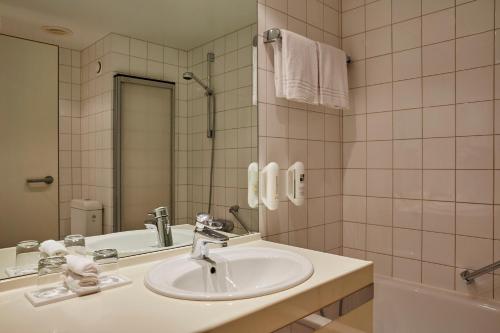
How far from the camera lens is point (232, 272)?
4.22ft

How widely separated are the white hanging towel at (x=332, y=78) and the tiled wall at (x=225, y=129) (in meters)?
0.38

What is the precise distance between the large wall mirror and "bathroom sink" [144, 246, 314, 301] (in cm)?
19

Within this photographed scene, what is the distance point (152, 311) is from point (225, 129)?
0.91 metres

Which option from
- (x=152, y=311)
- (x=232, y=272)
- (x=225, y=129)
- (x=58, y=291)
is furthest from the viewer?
(x=225, y=129)

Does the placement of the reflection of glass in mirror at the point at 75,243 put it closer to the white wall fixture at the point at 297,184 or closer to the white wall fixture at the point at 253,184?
the white wall fixture at the point at 253,184

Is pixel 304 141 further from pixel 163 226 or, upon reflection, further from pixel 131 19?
pixel 131 19

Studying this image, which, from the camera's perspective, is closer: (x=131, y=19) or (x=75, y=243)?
(x=75, y=243)

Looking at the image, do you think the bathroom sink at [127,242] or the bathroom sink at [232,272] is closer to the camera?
the bathroom sink at [232,272]

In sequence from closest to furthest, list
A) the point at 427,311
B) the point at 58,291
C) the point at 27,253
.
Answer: the point at 58,291 → the point at 27,253 → the point at 427,311

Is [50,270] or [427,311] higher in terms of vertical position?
[50,270]

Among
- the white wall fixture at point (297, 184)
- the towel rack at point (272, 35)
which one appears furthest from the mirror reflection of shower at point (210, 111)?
the white wall fixture at point (297, 184)

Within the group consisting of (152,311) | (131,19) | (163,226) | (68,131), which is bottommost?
(152,311)

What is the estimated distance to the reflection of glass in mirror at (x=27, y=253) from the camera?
103 centimetres

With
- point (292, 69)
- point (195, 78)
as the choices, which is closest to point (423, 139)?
point (292, 69)
